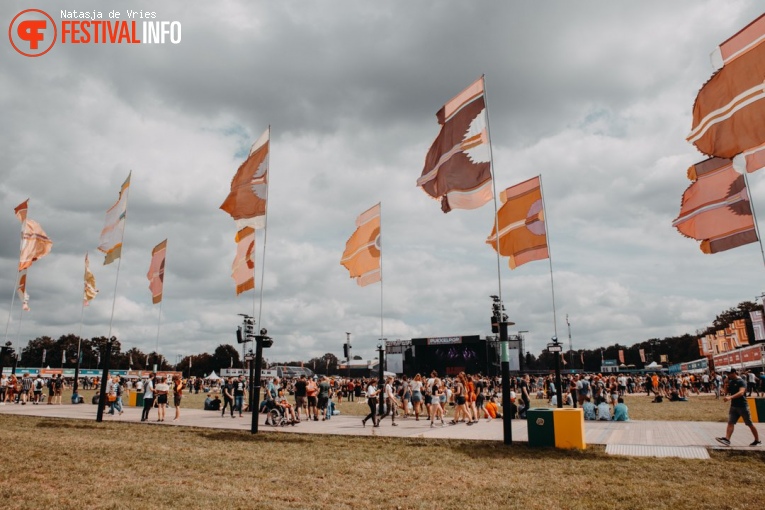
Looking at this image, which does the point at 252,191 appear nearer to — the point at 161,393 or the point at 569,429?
the point at 161,393

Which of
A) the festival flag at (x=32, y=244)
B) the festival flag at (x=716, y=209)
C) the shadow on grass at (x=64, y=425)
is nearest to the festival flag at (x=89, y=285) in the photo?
the festival flag at (x=32, y=244)

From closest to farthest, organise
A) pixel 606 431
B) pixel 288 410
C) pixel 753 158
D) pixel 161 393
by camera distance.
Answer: pixel 753 158 < pixel 606 431 < pixel 288 410 < pixel 161 393

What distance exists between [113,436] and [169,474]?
7273 mm

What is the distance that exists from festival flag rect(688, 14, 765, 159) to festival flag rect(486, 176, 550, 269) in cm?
823

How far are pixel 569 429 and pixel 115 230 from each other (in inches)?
775

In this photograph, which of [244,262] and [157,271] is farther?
[157,271]

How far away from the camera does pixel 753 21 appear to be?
10.9m

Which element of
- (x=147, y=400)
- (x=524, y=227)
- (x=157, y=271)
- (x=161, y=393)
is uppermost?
(x=524, y=227)

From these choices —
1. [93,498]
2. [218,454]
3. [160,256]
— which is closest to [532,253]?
[218,454]

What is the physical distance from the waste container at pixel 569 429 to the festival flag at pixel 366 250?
36.4 ft

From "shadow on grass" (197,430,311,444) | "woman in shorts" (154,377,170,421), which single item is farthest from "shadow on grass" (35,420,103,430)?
"shadow on grass" (197,430,311,444)

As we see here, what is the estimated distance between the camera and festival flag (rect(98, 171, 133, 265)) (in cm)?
2159

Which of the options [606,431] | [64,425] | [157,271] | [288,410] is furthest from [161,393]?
[606,431]

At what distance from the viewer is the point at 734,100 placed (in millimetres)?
11031
